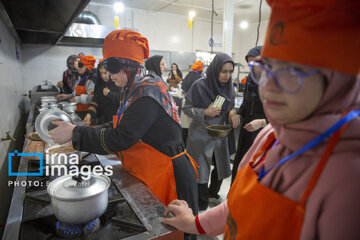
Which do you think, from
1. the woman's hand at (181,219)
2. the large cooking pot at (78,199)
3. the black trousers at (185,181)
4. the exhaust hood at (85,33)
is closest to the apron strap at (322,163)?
the woman's hand at (181,219)

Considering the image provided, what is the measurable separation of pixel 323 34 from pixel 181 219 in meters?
0.71

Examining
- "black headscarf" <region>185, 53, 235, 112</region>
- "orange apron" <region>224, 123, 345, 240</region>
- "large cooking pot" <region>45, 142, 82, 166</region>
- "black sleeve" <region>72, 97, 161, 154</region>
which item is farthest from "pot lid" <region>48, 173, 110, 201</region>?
"black headscarf" <region>185, 53, 235, 112</region>

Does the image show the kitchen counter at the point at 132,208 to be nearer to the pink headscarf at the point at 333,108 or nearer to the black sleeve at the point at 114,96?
the pink headscarf at the point at 333,108

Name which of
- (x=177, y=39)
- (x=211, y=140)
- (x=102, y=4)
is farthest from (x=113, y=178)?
(x=177, y=39)

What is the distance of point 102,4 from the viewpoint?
7.71 meters

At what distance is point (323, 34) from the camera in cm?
46

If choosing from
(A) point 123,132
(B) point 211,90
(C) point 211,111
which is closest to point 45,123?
(A) point 123,132

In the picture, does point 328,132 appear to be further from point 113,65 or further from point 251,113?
point 251,113

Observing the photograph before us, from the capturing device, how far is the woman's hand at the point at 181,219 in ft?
2.68

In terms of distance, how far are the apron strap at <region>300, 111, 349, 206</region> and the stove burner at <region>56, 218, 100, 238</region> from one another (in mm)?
751

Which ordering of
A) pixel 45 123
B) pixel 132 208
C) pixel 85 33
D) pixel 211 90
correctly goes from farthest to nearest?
pixel 85 33 → pixel 211 90 → pixel 45 123 → pixel 132 208

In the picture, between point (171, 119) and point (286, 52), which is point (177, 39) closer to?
point (171, 119)

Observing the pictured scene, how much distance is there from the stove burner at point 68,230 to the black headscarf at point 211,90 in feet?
5.60

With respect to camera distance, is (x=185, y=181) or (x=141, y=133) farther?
(x=185, y=181)
